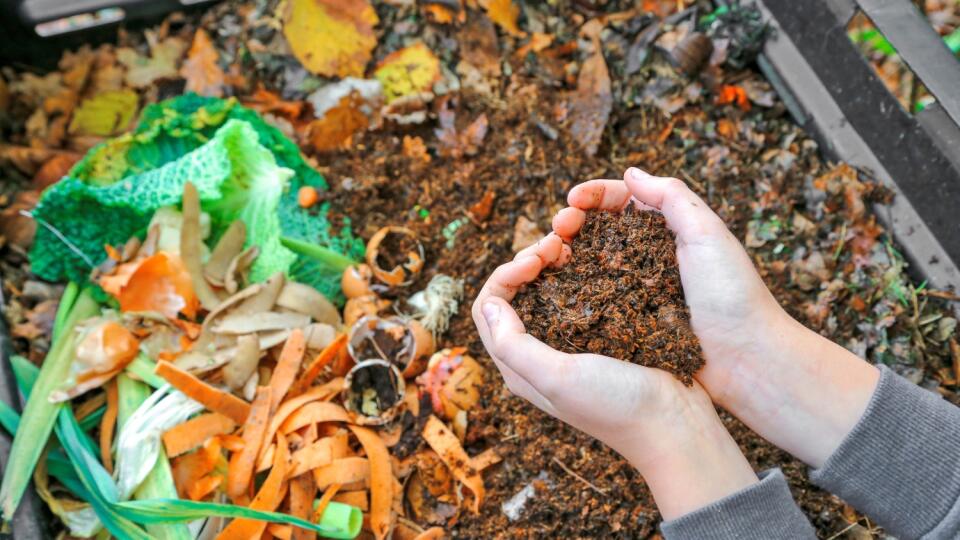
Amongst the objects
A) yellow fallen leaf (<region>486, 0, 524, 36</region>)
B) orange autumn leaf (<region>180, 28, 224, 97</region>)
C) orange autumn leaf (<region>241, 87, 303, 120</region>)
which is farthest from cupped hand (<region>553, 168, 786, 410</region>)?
orange autumn leaf (<region>180, 28, 224, 97</region>)

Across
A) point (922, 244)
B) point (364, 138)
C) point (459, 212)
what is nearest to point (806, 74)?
point (922, 244)

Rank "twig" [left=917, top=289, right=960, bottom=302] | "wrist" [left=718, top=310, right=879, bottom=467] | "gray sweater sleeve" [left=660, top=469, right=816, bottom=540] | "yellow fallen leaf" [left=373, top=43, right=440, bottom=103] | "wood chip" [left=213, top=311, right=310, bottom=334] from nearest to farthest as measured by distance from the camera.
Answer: "gray sweater sleeve" [left=660, top=469, right=816, bottom=540], "wrist" [left=718, top=310, right=879, bottom=467], "twig" [left=917, top=289, right=960, bottom=302], "wood chip" [left=213, top=311, right=310, bottom=334], "yellow fallen leaf" [left=373, top=43, right=440, bottom=103]

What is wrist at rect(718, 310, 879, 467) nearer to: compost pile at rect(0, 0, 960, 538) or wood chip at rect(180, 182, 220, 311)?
compost pile at rect(0, 0, 960, 538)

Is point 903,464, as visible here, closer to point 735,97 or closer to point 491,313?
point 491,313

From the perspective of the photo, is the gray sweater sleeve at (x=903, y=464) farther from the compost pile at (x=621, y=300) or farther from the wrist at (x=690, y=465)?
the compost pile at (x=621, y=300)

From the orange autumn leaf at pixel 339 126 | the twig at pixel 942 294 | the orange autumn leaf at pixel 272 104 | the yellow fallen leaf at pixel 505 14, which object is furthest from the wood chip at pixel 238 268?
the twig at pixel 942 294
